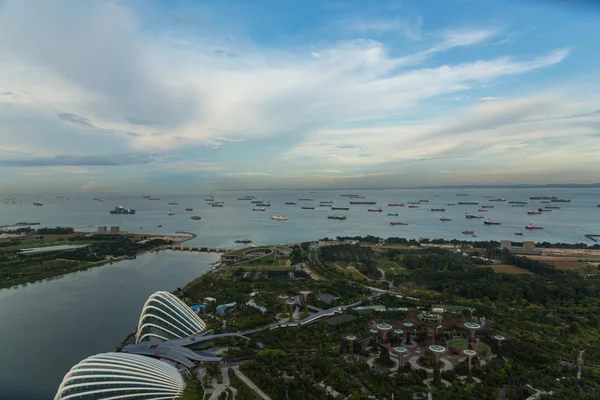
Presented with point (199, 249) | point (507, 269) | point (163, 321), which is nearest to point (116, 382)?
point (163, 321)

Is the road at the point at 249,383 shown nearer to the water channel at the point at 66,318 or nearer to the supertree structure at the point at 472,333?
the water channel at the point at 66,318

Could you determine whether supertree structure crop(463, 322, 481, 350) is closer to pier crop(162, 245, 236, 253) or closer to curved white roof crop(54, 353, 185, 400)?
curved white roof crop(54, 353, 185, 400)

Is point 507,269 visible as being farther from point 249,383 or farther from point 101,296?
point 101,296

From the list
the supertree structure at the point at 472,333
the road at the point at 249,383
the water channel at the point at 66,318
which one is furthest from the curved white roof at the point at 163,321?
the supertree structure at the point at 472,333

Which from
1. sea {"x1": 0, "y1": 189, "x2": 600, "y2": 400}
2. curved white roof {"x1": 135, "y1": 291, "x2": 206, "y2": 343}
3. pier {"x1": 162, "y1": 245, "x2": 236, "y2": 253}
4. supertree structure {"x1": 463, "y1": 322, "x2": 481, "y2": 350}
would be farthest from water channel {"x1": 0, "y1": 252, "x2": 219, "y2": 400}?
supertree structure {"x1": 463, "y1": 322, "x2": 481, "y2": 350}

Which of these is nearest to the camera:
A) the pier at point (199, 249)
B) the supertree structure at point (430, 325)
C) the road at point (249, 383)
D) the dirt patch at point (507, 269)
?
the road at point (249, 383)

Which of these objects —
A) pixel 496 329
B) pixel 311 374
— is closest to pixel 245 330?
pixel 311 374

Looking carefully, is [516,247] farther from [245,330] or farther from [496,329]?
[245,330]
